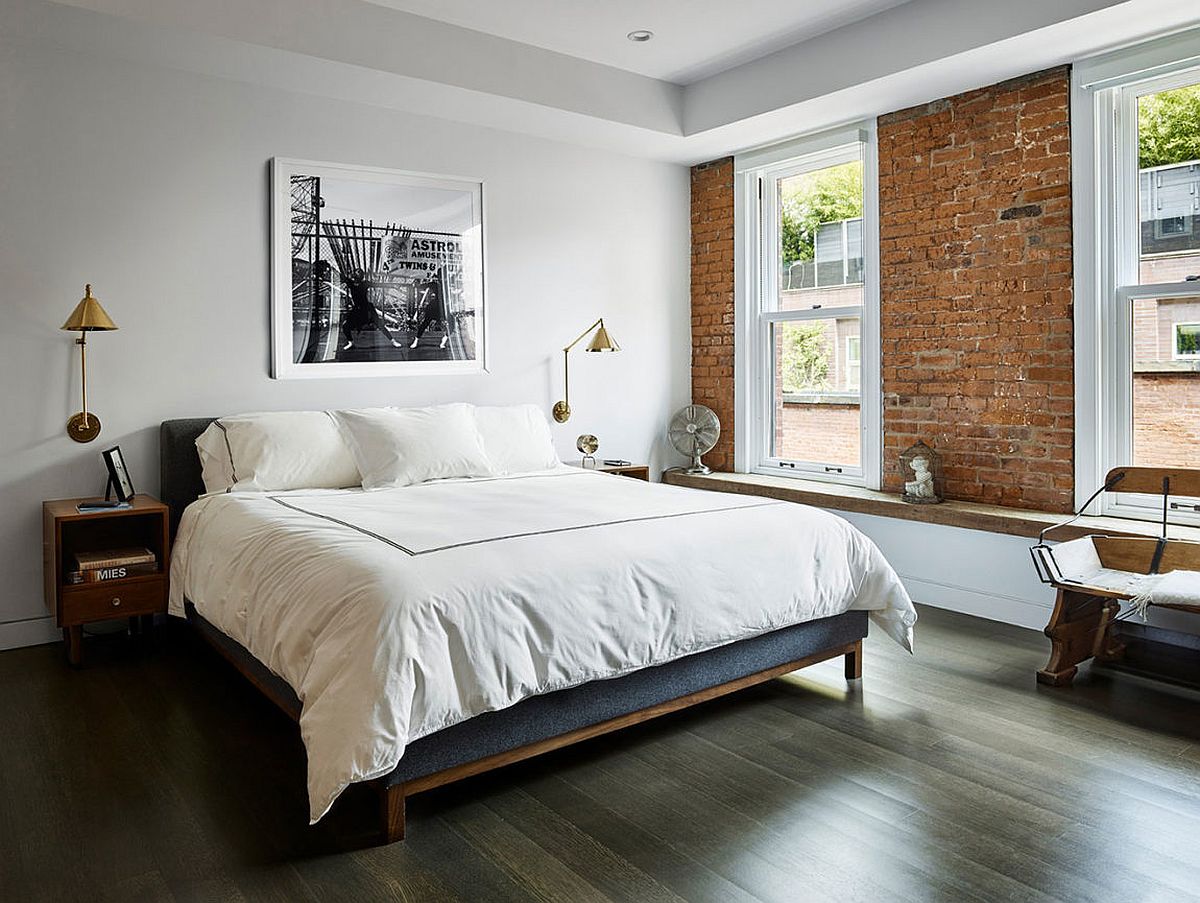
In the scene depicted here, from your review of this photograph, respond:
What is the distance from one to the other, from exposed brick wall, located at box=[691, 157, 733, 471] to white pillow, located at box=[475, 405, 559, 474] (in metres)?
1.55

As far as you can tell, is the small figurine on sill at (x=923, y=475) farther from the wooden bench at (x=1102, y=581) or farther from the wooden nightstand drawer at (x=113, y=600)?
the wooden nightstand drawer at (x=113, y=600)

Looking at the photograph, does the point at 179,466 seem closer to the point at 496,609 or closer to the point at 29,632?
the point at 29,632

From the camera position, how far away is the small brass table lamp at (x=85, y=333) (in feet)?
12.5

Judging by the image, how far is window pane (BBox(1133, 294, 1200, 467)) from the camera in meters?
3.90

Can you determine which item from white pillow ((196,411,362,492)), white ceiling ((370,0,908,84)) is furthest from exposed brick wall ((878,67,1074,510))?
white pillow ((196,411,362,492))

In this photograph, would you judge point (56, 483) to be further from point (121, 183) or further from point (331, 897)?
point (331, 897)

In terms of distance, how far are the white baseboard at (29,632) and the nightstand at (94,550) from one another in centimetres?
12

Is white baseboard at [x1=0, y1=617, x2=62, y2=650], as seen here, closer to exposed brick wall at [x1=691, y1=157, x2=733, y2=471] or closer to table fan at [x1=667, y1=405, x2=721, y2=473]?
table fan at [x1=667, y1=405, x2=721, y2=473]

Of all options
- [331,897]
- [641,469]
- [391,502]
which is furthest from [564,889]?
[641,469]

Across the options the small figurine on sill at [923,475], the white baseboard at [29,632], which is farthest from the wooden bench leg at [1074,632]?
the white baseboard at [29,632]

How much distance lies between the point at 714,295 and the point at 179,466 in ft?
11.6

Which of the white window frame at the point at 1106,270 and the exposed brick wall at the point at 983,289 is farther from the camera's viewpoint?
the exposed brick wall at the point at 983,289

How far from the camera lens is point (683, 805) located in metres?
2.53

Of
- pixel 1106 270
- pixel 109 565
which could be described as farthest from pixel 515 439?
pixel 1106 270
